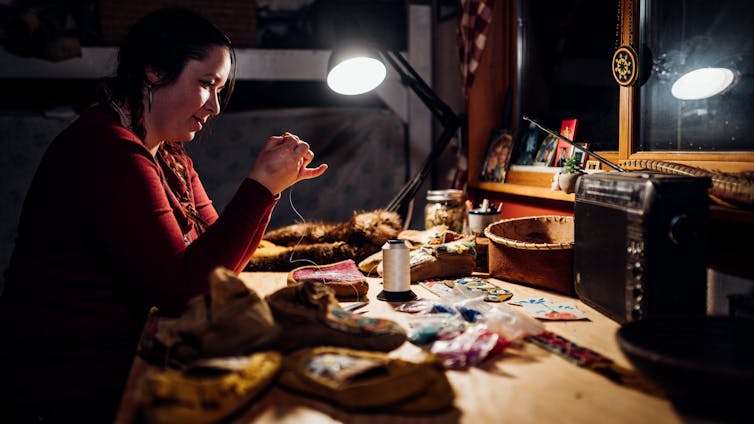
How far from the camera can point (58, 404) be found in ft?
4.60

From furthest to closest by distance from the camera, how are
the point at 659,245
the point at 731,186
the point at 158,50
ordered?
the point at 158,50, the point at 731,186, the point at 659,245

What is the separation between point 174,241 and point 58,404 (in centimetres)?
49

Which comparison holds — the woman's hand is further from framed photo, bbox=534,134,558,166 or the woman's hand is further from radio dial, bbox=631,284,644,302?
framed photo, bbox=534,134,558,166

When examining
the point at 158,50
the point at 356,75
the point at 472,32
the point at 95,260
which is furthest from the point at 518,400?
the point at 472,32

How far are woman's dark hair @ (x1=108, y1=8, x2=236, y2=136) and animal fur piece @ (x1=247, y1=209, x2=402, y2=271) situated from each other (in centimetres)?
87

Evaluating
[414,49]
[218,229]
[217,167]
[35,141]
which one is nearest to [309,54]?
[414,49]

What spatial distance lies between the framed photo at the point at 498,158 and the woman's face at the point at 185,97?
1563 mm

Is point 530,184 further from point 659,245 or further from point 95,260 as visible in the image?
point 95,260

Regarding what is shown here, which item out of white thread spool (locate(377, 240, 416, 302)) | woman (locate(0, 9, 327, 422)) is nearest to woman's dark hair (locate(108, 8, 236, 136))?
woman (locate(0, 9, 327, 422))

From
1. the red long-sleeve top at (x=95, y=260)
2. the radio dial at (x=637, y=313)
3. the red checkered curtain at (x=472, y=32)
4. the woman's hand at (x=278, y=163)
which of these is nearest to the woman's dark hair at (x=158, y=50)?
the red long-sleeve top at (x=95, y=260)

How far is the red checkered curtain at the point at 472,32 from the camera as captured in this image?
304cm

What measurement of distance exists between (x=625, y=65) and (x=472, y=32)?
133 centimetres

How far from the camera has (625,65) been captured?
195 cm

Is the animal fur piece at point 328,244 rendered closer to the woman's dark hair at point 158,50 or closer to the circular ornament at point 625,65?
the woman's dark hair at point 158,50
